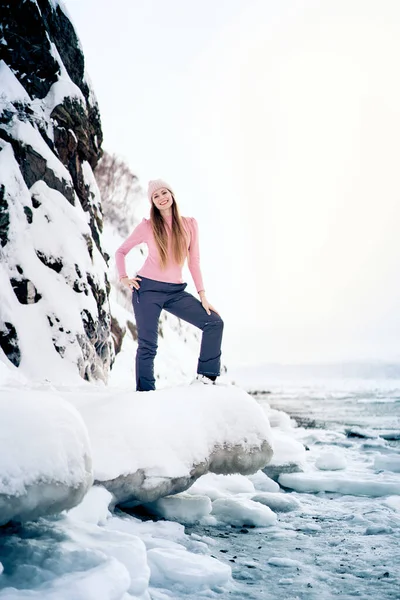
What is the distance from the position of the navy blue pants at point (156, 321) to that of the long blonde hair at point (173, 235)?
0.76 ft

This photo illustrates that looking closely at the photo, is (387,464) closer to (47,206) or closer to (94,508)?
(94,508)

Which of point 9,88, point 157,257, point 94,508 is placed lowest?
point 94,508

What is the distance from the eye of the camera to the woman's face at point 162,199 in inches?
144

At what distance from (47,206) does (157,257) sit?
668cm

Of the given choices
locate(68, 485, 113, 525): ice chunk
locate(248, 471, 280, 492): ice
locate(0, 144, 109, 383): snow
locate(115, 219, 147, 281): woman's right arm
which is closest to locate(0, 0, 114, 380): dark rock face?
locate(0, 144, 109, 383): snow

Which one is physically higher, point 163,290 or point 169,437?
point 163,290

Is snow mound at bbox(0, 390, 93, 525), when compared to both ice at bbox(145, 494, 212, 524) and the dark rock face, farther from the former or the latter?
the dark rock face

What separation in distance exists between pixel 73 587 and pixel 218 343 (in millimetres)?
2220

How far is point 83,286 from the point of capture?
30.8 feet

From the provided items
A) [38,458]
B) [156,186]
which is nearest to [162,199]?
[156,186]

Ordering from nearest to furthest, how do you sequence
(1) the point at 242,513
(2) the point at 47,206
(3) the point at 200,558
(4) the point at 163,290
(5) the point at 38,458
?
(5) the point at 38,458
(3) the point at 200,558
(1) the point at 242,513
(4) the point at 163,290
(2) the point at 47,206

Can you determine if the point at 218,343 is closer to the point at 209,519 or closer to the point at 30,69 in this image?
the point at 209,519

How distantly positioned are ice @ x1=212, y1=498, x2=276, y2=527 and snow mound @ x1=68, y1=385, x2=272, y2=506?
0.21 metres

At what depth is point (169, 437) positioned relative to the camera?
2.60 meters
